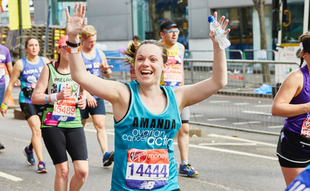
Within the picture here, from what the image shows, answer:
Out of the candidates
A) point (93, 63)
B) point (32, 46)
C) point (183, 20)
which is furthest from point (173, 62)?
point (183, 20)

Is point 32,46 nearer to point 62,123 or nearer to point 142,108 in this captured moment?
point 62,123

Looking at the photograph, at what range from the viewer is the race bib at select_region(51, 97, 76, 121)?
5.42 meters

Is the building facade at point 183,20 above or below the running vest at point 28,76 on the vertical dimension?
above

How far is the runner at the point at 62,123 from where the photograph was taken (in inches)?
202

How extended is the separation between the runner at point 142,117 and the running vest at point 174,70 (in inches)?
152

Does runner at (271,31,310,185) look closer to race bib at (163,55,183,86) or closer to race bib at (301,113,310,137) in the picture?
race bib at (301,113,310,137)

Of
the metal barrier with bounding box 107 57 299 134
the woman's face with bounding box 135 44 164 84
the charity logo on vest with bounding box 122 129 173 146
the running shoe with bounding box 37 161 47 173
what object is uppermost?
the woman's face with bounding box 135 44 164 84

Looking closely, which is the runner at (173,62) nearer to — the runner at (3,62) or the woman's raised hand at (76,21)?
the runner at (3,62)

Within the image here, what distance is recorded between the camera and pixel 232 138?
32.4ft

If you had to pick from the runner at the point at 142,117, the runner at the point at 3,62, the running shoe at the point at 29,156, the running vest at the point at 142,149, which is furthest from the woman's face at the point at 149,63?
the runner at the point at 3,62

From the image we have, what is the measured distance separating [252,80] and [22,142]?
4667 mm

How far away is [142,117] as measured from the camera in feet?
10.8

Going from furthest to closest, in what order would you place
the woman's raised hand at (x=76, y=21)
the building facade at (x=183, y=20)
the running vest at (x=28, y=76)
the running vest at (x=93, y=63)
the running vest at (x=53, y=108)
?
1. the building facade at (x=183, y=20)
2. the running vest at (x=28, y=76)
3. the running vest at (x=93, y=63)
4. the running vest at (x=53, y=108)
5. the woman's raised hand at (x=76, y=21)

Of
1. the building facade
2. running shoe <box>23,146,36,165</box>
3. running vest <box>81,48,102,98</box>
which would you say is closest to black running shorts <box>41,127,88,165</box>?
running vest <box>81,48,102,98</box>
